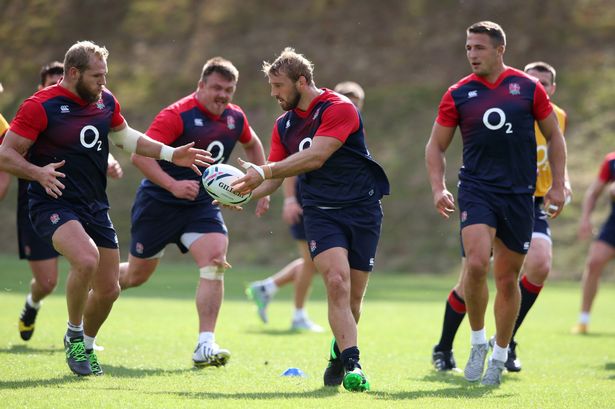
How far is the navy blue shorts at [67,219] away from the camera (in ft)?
25.1

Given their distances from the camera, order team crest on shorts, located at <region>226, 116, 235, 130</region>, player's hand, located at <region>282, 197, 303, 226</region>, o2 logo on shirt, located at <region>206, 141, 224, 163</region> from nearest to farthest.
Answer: o2 logo on shirt, located at <region>206, 141, 224, 163</region> → team crest on shorts, located at <region>226, 116, 235, 130</region> → player's hand, located at <region>282, 197, 303, 226</region>

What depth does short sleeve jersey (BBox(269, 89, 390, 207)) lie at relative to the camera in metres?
7.56

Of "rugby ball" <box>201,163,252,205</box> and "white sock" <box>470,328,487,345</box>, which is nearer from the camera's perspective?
"rugby ball" <box>201,163,252,205</box>

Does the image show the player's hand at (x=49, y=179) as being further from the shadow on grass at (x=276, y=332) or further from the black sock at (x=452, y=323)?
the shadow on grass at (x=276, y=332)

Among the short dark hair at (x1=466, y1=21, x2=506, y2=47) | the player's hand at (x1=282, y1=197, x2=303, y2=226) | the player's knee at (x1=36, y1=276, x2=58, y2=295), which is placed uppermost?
the short dark hair at (x1=466, y1=21, x2=506, y2=47)

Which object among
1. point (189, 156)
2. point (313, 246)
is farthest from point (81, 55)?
point (313, 246)

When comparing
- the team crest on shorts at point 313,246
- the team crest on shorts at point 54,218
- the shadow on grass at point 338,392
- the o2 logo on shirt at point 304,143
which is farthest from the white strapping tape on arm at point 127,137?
the shadow on grass at point 338,392

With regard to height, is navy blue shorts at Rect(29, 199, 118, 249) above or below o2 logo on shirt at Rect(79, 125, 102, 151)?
below

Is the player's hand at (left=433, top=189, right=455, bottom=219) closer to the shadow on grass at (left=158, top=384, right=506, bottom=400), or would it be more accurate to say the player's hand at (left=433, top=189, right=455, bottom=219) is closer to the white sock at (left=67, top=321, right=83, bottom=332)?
the shadow on grass at (left=158, top=384, right=506, bottom=400)

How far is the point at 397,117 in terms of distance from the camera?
28688mm

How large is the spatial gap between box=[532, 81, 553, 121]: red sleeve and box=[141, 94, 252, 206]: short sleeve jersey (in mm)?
2767

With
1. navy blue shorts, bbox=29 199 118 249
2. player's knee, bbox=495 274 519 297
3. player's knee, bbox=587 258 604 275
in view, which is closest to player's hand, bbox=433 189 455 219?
player's knee, bbox=495 274 519 297

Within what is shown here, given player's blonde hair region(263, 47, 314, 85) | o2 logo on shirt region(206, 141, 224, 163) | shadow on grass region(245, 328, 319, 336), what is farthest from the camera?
shadow on grass region(245, 328, 319, 336)

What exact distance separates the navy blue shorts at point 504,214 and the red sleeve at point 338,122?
3.64 feet
